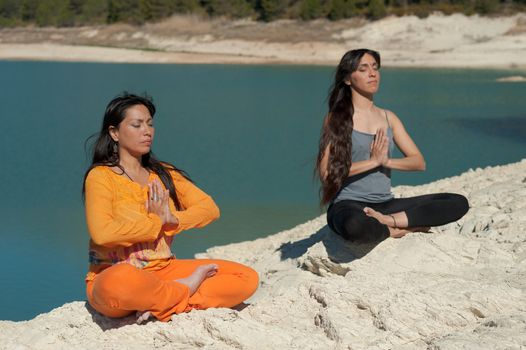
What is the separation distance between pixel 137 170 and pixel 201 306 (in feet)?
2.20

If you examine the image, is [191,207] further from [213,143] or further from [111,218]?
[213,143]

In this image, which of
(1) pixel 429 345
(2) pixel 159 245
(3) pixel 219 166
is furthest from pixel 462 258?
(3) pixel 219 166

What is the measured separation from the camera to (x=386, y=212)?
4.28 metres

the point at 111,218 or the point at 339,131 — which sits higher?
the point at 339,131

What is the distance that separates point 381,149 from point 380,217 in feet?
1.21

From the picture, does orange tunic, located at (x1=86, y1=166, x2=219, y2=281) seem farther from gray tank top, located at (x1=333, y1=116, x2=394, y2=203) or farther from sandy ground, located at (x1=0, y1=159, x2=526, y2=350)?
gray tank top, located at (x1=333, y1=116, x2=394, y2=203)

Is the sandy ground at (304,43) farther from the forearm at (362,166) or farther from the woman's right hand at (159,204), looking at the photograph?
the woman's right hand at (159,204)

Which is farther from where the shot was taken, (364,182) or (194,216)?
(364,182)

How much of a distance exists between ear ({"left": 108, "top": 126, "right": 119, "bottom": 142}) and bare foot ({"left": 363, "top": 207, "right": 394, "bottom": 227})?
1.30 metres

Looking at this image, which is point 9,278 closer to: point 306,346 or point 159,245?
point 159,245

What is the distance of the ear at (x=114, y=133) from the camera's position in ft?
12.0

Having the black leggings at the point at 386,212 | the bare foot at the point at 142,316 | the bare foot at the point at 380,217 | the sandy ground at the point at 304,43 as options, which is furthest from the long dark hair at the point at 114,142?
the sandy ground at the point at 304,43

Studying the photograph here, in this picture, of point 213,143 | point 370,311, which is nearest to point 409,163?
point 370,311

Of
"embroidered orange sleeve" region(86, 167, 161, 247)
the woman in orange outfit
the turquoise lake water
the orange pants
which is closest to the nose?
the woman in orange outfit
